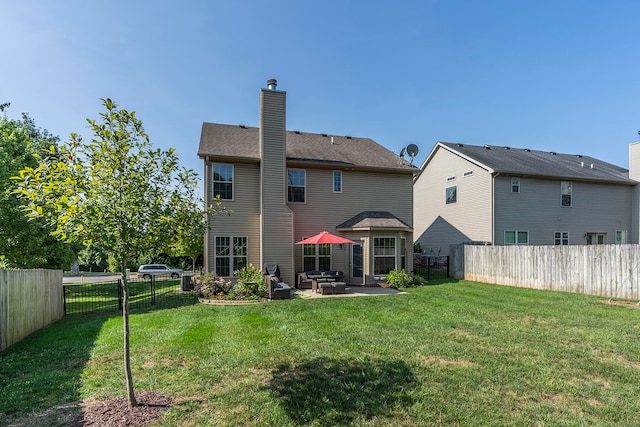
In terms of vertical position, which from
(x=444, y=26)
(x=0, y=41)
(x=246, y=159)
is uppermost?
(x=444, y=26)

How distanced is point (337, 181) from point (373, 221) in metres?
2.72

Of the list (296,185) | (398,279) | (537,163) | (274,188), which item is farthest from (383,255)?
(537,163)

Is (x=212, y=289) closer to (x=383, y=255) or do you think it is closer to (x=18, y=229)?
(x=383, y=255)

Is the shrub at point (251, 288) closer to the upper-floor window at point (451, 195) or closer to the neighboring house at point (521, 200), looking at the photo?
the neighboring house at point (521, 200)

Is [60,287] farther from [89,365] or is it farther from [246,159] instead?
[246,159]

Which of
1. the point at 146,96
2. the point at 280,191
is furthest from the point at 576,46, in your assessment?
the point at 146,96

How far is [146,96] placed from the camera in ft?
35.2

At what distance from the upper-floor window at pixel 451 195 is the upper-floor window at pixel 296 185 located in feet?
36.6

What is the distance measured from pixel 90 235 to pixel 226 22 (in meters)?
9.52

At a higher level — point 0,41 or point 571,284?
point 0,41

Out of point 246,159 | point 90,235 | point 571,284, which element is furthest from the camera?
point 246,159

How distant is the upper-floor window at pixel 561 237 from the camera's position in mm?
19156

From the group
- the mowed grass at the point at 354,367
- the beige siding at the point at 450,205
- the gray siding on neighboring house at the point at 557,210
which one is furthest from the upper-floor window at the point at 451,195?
the mowed grass at the point at 354,367

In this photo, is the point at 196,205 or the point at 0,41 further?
the point at 0,41
